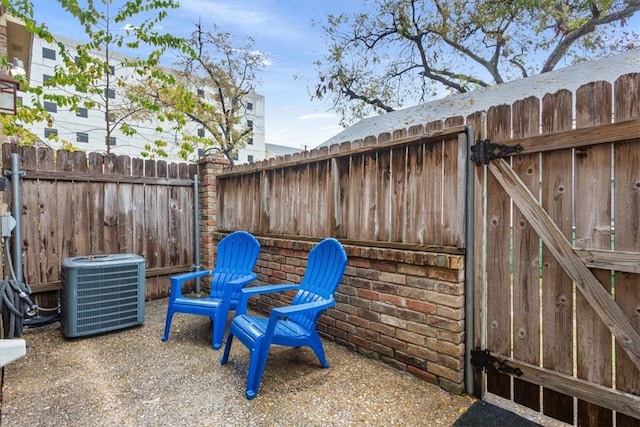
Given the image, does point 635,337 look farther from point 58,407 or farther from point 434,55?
point 434,55

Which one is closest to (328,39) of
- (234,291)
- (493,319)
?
(234,291)

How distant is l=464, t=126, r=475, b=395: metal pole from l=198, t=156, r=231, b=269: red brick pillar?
352 centimetres

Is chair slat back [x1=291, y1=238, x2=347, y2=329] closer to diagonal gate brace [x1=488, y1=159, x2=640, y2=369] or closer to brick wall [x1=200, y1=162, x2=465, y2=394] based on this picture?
brick wall [x1=200, y1=162, x2=465, y2=394]

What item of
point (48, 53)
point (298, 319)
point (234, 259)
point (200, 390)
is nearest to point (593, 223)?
point (298, 319)

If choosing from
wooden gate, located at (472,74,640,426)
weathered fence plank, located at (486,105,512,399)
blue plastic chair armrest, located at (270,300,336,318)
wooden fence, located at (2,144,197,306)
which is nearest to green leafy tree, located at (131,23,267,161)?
wooden fence, located at (2,144,197,306)

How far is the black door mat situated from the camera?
1.91 metres

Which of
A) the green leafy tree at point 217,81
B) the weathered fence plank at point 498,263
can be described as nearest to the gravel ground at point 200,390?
the weathered fence plank at point 498,263

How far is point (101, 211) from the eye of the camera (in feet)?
13.4

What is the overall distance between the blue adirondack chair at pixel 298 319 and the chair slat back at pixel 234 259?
2.67 ft

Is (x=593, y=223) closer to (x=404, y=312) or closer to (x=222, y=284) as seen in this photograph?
(x=404, y=312)

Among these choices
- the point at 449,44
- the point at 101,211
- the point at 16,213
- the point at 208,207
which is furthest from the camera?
the point at 449,44

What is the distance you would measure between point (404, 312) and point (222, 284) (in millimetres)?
1954

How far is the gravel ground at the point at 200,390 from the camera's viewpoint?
1.99m

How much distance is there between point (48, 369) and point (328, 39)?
11.1 metres
